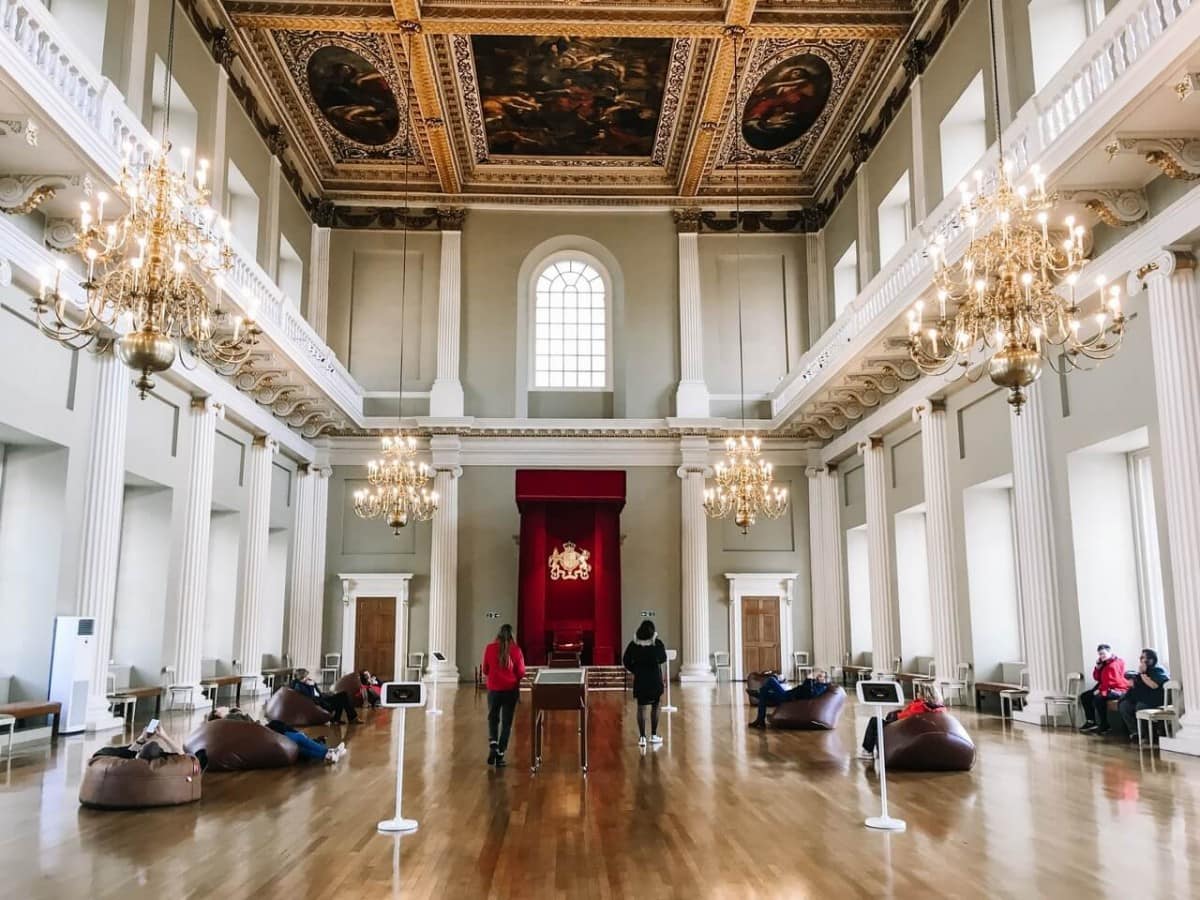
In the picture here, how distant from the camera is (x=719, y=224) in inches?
847

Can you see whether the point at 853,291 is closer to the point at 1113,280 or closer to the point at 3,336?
the point at 1113,280

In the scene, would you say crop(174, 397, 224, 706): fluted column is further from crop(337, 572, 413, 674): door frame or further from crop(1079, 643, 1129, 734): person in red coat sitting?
crop(1079, 643, 1129, 734): person in red coat sitting

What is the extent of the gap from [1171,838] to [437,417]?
1648 cm

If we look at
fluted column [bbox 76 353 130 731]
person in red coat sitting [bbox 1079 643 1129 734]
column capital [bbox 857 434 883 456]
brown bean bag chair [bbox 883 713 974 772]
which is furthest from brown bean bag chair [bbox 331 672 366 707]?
column capital [bbox 857 434 883 456]

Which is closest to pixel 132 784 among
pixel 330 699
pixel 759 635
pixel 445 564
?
pixel 330 699

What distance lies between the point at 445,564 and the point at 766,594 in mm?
6880

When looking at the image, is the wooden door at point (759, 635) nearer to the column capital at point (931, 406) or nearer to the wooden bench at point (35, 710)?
the column capital at point (931, 406)

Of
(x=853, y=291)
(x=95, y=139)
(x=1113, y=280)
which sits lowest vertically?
(x=1113, y=280)

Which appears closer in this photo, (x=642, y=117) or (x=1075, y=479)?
(x=1075, y=479)

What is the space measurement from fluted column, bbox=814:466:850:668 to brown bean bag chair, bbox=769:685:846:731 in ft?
28.0

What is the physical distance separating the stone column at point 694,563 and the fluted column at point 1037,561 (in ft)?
28.5

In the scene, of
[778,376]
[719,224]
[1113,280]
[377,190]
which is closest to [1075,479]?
[1113,280]

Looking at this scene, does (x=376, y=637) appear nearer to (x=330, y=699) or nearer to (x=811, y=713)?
(x=330, y=699)

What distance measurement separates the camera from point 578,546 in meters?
20.6
